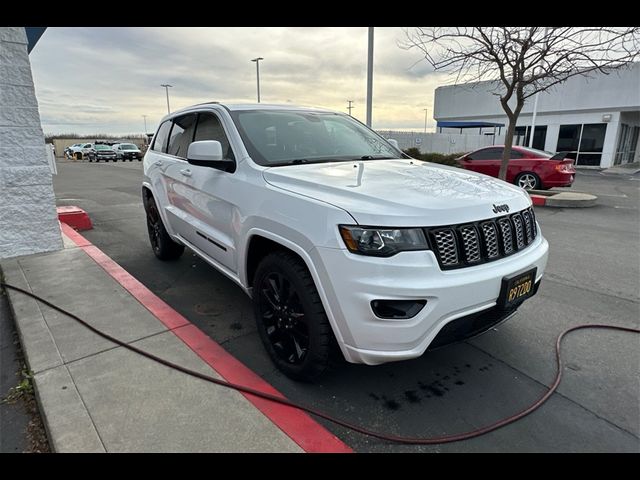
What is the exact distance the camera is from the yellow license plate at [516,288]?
7.50 ft

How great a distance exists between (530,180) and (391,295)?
36.9 ft

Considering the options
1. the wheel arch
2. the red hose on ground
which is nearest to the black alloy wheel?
the wheel arch

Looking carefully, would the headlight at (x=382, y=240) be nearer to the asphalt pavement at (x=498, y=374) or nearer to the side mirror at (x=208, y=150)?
the asphalt pavement at (x=498, y=374)

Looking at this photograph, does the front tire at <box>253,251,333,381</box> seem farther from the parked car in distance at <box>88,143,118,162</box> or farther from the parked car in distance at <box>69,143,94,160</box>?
the parked car in distance at <box>69,143,94,160</box>

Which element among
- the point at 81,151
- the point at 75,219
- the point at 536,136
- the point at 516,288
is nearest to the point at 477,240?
the point at 516,288

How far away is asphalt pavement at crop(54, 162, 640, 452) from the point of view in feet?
7.38

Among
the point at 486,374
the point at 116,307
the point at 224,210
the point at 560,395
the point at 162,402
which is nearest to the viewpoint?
the point at 162,402

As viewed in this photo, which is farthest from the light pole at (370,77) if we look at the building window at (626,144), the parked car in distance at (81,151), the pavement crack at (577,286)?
the parked car in distance at (81,151)

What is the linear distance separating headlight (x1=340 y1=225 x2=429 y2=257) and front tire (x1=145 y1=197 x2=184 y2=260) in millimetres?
3421

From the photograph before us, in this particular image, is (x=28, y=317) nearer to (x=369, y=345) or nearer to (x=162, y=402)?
(x=162, y=402)

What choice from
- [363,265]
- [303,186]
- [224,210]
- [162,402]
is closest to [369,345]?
[363,265]

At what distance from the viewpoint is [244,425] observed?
2154 mm

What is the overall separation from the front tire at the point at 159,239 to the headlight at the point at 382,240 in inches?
135
